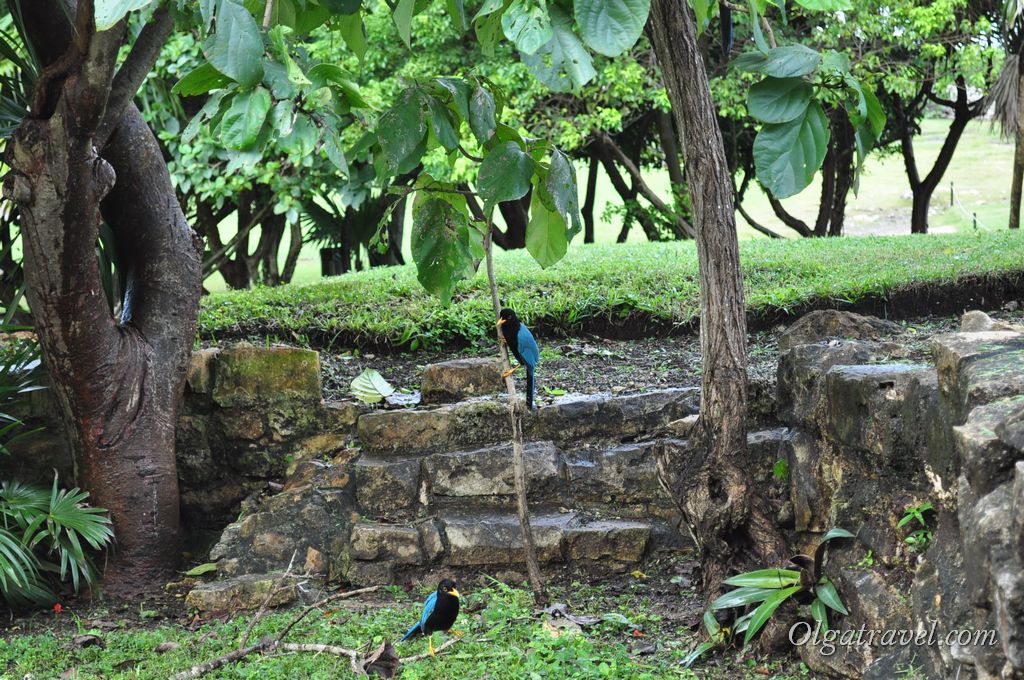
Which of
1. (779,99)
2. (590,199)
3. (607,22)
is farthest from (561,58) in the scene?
(590,199)

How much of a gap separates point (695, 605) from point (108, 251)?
11.2 ft

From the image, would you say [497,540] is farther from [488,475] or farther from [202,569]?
[202,569]

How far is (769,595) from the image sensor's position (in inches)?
137

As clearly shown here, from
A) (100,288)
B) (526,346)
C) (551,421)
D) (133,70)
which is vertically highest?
(133,70)

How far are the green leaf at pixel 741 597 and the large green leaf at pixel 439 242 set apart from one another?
1.51 meters

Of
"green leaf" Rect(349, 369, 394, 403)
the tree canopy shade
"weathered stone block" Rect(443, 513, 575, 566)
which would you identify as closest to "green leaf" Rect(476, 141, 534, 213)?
the tree canopy shade

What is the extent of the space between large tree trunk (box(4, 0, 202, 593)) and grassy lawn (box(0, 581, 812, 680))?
1.99 feet

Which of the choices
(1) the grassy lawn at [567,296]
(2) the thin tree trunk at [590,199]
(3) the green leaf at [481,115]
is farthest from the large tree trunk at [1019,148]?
(3) the green leaf at [481,115]

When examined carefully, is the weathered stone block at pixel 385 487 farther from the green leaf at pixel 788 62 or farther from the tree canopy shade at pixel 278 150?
the green leaf at pixel 788 62

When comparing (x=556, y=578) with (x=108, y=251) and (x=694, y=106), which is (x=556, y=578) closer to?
(x=694, y=106)

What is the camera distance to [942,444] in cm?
293

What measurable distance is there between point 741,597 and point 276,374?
2.63m

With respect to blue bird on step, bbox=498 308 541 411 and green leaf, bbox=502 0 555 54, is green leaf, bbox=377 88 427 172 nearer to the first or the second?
green leaf, bbox=502 0 555 54

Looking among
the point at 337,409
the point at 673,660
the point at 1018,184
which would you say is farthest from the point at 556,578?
the point at 1018,184
